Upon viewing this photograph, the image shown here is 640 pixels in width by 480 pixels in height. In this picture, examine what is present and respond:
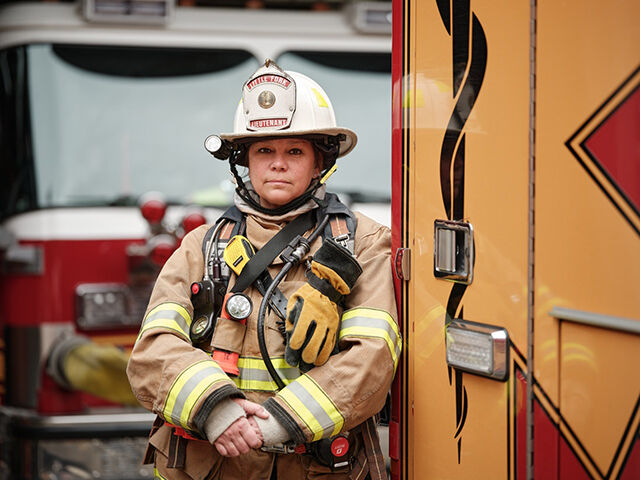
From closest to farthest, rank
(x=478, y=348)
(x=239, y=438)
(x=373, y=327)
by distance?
1. (x=478, y=348)
2. (x=239, y=438)
3. (x=373, y=327)

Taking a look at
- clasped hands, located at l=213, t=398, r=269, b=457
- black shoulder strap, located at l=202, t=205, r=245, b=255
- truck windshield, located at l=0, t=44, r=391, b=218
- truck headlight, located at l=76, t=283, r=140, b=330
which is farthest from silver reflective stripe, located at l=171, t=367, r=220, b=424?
truck windshield, located at l=0, t=44, r=391, b=218

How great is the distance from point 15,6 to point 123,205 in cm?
118

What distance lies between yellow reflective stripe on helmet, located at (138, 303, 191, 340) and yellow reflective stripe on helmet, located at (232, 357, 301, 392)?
0.19m

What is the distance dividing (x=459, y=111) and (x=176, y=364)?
102 cm

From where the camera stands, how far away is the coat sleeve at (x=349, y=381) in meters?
2.19

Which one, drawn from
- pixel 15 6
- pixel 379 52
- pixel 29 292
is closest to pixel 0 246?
pixel 29 292

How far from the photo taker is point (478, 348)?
6.82 ft

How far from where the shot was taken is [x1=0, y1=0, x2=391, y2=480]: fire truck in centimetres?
435

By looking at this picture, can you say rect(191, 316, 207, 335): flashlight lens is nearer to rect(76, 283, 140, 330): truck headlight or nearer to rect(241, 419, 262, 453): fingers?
rect(241, 419, 262, 453): fingers

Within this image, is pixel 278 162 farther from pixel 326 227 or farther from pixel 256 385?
pixel 256 385

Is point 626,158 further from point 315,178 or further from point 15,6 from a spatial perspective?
point 15,6

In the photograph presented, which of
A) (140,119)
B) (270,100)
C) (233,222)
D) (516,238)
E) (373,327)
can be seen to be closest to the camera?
(516,238)

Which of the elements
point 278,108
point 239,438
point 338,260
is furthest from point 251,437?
point 278,108

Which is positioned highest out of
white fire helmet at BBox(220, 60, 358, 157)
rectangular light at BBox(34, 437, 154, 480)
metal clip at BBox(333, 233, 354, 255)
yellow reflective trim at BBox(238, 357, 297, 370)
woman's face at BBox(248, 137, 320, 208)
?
white fire helmet at BBox(220, 60, 358, 157)
